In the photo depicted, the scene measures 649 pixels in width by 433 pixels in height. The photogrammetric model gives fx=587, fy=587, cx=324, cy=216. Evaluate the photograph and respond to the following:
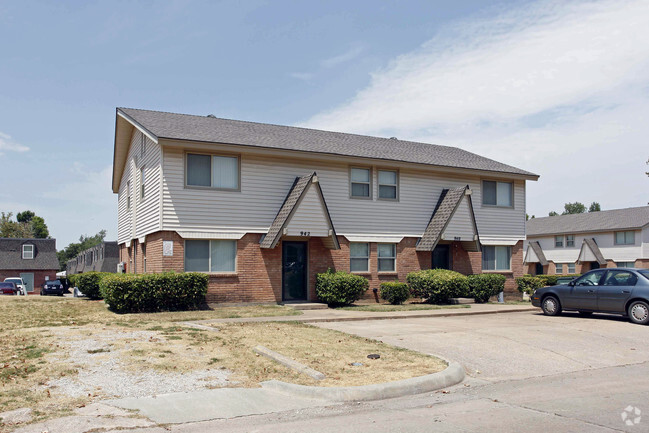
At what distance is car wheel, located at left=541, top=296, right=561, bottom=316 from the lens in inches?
725

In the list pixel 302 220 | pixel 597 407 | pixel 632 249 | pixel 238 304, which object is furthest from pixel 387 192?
pixel 632 249

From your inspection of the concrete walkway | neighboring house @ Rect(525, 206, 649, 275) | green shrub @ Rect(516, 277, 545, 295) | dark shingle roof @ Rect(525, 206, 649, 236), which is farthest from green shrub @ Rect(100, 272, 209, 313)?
dark shingle roof @ Rect(525, 206, 649, 236)

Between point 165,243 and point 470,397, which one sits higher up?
point 165,243

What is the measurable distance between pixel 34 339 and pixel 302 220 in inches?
415

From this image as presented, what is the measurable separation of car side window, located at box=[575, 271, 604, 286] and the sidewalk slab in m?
12.4

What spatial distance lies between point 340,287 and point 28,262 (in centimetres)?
5050

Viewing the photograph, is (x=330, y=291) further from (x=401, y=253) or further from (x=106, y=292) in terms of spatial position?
(x=106, y=292)

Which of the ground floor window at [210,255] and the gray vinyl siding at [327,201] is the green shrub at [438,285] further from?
the ground floor window at [210,255]

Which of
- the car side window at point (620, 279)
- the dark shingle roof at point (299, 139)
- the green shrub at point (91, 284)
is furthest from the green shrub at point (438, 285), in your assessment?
the green shrub at point (91, 284)

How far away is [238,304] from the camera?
67.1ft

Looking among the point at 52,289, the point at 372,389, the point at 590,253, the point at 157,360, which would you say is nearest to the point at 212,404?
the point at 372,389

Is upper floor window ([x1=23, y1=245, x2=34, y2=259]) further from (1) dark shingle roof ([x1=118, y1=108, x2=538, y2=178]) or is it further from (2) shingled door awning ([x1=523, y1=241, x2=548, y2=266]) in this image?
(2) shingled door awning ([x1=523, y1=241, x2=548, y2=266])

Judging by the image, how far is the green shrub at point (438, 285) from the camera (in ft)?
73.8

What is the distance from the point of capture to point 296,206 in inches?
808
